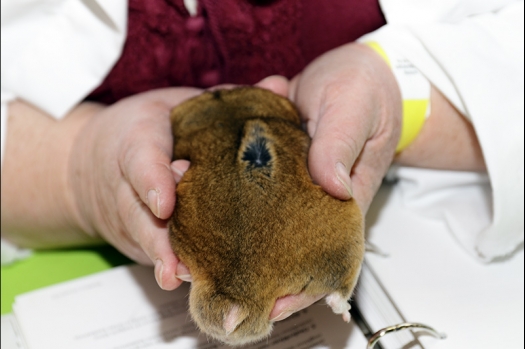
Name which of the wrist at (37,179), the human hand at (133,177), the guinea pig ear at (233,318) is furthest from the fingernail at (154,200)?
the wrist at (37,179)

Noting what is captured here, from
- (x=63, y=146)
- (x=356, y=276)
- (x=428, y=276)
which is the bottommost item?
(x=428, y=276)

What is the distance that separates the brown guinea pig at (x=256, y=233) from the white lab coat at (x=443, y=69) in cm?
37

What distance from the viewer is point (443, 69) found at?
92cm

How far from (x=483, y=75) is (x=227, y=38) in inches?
17.4

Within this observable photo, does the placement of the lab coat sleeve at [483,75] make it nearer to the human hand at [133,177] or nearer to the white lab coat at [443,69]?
the white lab coat at [443,69]

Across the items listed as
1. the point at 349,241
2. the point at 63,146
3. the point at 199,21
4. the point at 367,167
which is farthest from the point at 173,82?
the point at 349,241

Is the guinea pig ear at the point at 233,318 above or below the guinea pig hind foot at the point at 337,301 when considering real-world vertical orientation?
above

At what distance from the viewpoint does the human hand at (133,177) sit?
0.68 m

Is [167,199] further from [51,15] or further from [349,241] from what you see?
[51,15]

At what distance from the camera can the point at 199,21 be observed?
1.00m

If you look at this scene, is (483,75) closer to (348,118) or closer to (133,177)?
(348,118)

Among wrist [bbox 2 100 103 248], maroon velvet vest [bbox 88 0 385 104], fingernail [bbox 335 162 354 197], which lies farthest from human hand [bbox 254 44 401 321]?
wrist [bbox 2 100 103 248]

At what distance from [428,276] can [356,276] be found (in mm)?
339

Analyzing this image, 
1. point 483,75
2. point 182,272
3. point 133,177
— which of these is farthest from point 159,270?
point 483,75
